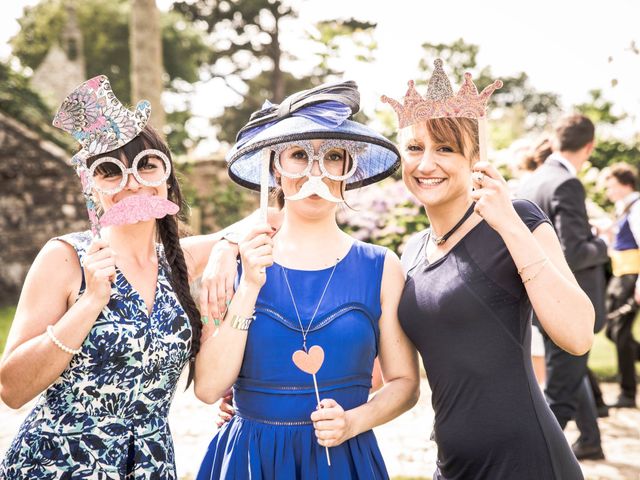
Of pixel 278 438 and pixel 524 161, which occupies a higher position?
pixel 524 161

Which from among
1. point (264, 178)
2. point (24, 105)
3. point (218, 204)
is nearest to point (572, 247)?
point (264, 178)

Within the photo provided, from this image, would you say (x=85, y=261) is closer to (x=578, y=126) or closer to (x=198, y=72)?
(x=578, y=126)

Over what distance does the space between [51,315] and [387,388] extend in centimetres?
110

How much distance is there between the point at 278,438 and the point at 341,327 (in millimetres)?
408

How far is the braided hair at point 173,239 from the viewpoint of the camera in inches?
83.1

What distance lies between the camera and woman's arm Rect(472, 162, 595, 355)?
1.87 m

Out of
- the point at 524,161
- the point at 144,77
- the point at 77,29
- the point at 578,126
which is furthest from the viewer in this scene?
the point at 77,29

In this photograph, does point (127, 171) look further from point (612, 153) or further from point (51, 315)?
point (612, 153)

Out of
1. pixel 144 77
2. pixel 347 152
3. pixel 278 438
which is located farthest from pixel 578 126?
pixel 144 77

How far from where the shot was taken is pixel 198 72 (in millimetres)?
32688

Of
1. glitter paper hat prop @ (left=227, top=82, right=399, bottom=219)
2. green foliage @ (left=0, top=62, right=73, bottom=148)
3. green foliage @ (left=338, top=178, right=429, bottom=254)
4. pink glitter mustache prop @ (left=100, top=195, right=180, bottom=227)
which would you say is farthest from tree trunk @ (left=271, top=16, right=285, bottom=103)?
pink glitter mustache prop @ (left=100, top=195, right=180, bottom=227)

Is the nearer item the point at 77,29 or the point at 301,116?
the point at 301,116

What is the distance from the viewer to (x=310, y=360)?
2006 mm

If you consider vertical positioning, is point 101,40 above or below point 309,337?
above
